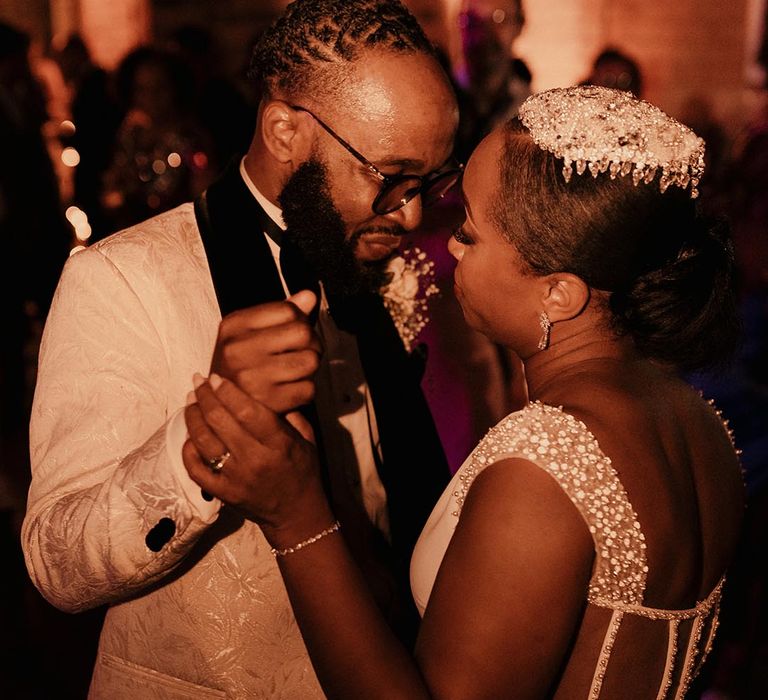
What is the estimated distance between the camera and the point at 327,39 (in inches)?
84.8

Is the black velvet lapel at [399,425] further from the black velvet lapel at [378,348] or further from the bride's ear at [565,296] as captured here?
the bride's ear at [565,296]

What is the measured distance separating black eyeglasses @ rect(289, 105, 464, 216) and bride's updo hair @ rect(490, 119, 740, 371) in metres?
0.41

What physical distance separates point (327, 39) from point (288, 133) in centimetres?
23

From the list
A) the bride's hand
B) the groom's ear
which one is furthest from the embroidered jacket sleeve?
the groom's ear

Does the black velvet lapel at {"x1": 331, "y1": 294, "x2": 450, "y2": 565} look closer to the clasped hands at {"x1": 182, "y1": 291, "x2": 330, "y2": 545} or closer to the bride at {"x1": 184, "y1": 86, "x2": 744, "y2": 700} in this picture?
the bride at {"x1": 184, "y1": 86, "x2": 744, "y2": 700}

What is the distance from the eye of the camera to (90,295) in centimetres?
186

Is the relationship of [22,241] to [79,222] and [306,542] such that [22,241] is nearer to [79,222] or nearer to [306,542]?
[79,222]

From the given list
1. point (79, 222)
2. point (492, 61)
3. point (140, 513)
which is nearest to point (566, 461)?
point (140, 513)

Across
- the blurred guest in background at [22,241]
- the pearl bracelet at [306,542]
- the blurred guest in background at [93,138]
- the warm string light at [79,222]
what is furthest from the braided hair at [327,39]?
the warm string light at [79,222]

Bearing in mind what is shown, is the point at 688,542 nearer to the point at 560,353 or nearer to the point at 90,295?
the point at 560,353

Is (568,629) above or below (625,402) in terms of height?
below

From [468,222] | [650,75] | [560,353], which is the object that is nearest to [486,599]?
[560,353]

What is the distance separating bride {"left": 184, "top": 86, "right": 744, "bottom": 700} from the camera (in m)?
1.48

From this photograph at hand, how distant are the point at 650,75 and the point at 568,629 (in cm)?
875
